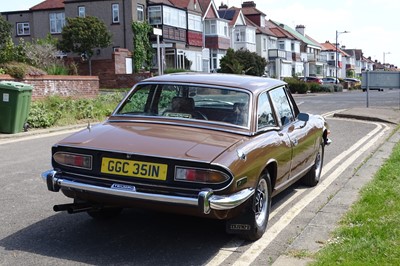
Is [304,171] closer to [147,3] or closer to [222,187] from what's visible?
[222,187]

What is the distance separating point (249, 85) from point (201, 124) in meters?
0.81

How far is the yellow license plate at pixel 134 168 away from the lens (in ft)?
14.8

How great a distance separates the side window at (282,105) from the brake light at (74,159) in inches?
92.0

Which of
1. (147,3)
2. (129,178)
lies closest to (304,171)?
(129,178)

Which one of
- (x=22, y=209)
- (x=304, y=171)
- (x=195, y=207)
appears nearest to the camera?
(x=195, y=207)

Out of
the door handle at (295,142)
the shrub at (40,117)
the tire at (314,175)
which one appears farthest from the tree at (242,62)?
the door handle at (295,142)

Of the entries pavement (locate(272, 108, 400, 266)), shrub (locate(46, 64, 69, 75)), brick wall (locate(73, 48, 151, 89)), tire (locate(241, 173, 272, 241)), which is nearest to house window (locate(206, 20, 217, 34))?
brick wall (locate(73, 48, 151, 89))

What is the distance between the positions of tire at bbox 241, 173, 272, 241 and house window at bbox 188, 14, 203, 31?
48.8m

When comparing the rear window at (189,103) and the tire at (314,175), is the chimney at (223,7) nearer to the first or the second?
the tire at (314,175)

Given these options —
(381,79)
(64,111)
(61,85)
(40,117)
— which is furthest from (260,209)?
(381,79)

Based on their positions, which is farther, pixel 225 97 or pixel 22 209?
pixel 22 209

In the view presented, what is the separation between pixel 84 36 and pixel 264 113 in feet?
118

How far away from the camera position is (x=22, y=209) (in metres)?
→ 6.16

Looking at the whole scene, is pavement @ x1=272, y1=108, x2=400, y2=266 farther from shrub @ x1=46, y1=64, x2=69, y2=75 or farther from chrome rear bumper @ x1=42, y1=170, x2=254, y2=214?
shrub @ x1=46, y1=64, x2=69, y2=75
